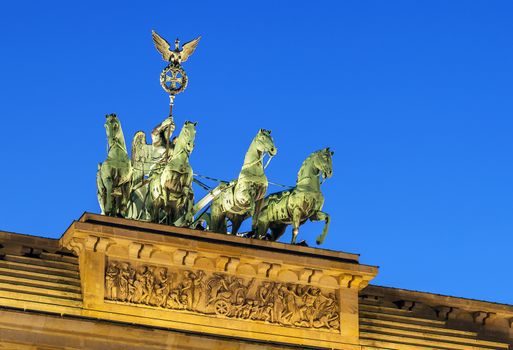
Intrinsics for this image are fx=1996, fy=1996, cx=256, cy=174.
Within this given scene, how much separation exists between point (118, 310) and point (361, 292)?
297 inches

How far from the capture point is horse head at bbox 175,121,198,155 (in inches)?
1905

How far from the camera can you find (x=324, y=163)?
1967 inches

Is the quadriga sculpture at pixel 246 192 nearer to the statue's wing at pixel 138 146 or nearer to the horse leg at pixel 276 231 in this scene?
the horse leg at pixel 276 231

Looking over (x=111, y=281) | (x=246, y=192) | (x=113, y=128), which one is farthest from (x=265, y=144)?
(x=111, y=281)

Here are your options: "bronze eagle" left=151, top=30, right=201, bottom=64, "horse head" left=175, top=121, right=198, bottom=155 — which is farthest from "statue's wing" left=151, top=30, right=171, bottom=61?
"horse head" left=175, top=121, right=198, bottom=155

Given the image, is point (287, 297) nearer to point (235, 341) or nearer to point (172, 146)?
point (235, 341)

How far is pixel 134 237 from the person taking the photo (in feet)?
153

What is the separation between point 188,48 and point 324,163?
5.49m

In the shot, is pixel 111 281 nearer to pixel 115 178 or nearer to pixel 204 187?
pixel 115 178

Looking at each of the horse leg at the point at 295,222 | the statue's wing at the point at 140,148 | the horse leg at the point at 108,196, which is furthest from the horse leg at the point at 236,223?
the statue's wing at the point at 140,148

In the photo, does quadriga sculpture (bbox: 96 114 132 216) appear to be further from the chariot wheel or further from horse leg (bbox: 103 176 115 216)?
the chariot wheel

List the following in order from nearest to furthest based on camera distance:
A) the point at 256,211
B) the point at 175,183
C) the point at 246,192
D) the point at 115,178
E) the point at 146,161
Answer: the point at 115,178 → the point at 175,183 → the point at 246,192 → the point at 256,211 → the point at 146,161

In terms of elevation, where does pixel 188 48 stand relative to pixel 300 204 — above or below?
above

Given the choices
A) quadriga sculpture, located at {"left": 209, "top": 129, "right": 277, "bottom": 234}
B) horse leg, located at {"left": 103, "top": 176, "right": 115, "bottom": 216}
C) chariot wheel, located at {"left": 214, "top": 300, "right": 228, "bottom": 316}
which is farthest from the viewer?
quadriga sculpture, located at {"left": 209, "top": 129, "right": 277, "bottom": 234}
